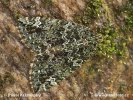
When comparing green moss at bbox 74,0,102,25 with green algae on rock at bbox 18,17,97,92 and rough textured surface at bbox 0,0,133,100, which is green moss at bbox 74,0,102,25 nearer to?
rough textured surface at bbox 0,0,133,100

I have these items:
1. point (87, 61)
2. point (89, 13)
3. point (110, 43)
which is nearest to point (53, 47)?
point (87, 61)

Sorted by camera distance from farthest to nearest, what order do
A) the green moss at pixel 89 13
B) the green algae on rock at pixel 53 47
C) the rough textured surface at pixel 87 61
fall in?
1. the green moss at pixel 89 13
2. the green algae on rock at pixel 53 47
3. the rough textured surface at pixel 87 61

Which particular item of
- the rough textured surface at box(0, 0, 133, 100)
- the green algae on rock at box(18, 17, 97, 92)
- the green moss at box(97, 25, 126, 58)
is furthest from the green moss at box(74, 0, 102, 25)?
the green moss at box(97, 25, 126, 58)

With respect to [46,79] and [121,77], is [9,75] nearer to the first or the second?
[46,79]

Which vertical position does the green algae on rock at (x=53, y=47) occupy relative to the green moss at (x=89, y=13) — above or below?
below

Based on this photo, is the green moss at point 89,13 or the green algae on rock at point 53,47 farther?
the green moss at point 89,13

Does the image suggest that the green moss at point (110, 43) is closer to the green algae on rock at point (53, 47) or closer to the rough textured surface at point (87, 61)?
the rough textured surface at point (87, 61)

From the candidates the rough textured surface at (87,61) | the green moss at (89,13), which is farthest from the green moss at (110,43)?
the green moss at (89,13)

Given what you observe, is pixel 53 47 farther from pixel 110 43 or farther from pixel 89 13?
pixel 110 43

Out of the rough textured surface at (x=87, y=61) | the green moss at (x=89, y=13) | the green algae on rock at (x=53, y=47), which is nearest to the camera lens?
the rough textured surface at (x=87, y=61)
